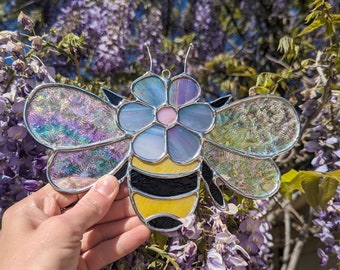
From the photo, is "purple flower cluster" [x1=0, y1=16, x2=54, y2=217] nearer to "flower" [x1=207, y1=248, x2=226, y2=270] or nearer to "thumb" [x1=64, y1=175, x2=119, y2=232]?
"thumb" [x1=64, y1=175, x2=119, y2=232]

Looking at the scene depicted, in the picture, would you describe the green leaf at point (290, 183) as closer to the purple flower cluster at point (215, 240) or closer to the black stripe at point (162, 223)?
the purple flower cluster at point (215, 240)

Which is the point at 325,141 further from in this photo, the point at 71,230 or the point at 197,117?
the point at 71,230

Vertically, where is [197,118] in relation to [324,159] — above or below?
above

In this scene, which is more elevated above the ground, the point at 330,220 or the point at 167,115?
the point at 167,115

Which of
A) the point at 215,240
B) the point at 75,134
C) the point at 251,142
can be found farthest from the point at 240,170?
the point at 75,134

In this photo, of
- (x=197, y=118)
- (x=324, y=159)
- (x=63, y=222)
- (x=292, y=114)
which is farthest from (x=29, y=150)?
(x=324, y=159)

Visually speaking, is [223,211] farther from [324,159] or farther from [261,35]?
[261,35]
